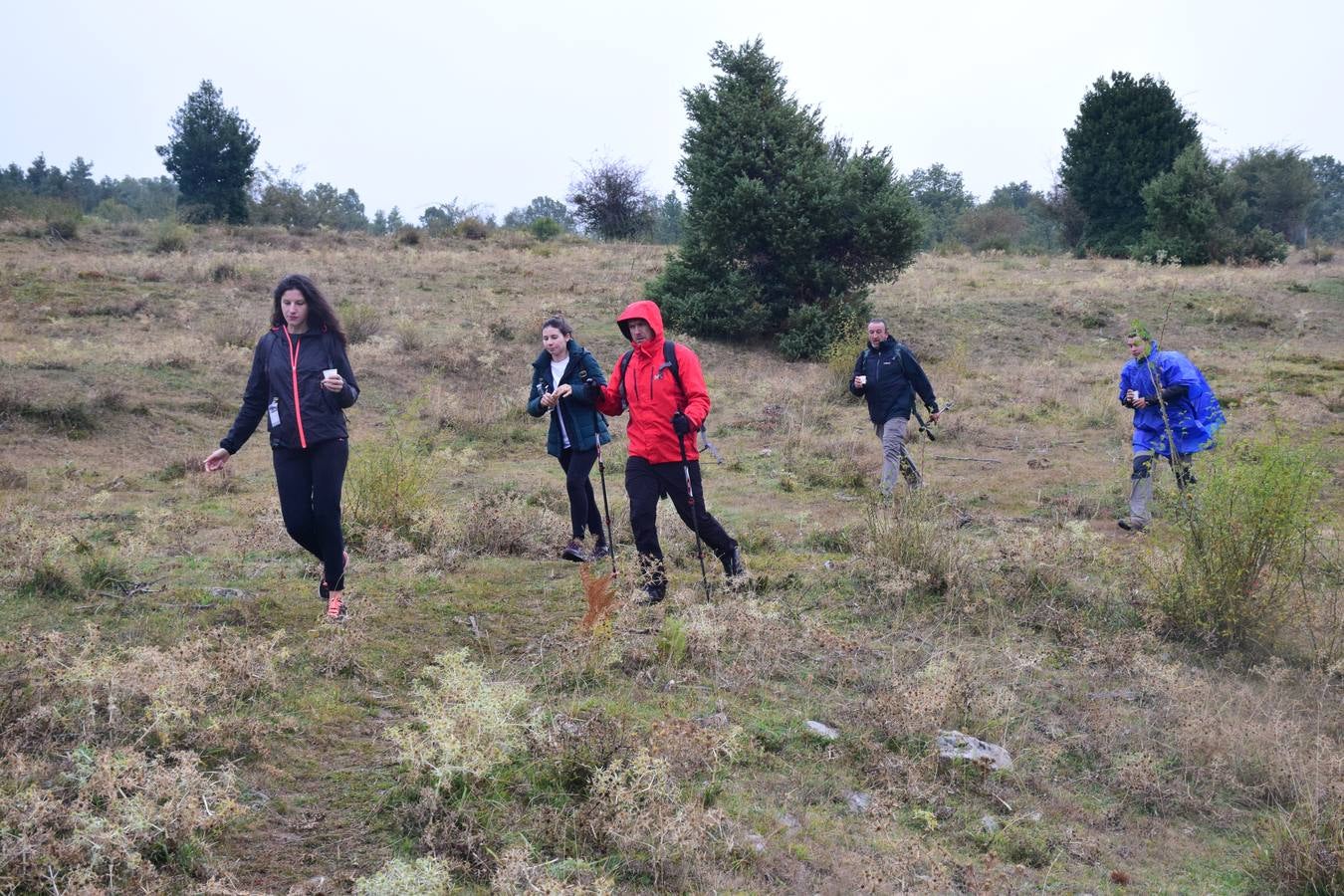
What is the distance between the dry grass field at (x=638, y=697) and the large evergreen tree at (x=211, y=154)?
30.9 m

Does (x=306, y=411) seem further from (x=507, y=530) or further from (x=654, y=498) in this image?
(x=507, y=530)

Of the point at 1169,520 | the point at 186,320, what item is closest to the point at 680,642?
the point at 1169,520

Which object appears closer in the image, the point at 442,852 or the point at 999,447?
the point at 442,852

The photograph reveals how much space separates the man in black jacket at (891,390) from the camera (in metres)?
9.04

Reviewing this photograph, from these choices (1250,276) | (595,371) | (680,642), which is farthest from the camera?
(1250,276)

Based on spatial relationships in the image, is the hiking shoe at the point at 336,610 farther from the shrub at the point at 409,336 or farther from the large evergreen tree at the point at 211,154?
the large evergreen tree at the point at 211,154

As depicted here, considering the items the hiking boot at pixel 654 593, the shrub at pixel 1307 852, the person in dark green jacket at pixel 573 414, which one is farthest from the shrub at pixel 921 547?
the shrub at pixel 1307 852

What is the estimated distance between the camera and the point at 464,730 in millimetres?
3445

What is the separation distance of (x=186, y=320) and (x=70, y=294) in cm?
247

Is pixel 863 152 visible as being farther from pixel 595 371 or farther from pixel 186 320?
pixel 595 371

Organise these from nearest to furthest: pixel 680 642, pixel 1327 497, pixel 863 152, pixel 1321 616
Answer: pixel 680 642
pixel 1321 616
pixel 1327 497
pixel 863 152

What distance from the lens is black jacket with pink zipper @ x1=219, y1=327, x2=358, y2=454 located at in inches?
191

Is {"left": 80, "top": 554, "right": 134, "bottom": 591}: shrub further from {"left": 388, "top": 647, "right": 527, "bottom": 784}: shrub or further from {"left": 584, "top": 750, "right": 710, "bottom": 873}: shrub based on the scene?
{"left": 584, "top": 750, "right": 710, "bottom": 873}: shrub

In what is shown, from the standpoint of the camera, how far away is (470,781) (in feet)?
11.0
